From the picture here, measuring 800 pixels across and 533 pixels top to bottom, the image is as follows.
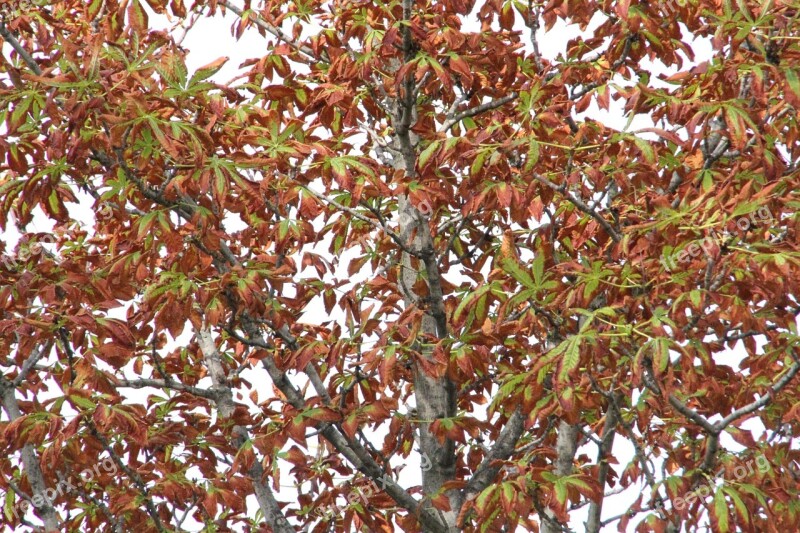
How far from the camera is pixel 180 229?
5.20m

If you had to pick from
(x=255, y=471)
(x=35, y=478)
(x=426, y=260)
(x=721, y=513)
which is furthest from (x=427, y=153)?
(x=35, y=478)

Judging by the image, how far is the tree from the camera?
459 cm

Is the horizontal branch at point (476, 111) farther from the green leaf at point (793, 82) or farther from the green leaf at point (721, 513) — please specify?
the green leaf at point (721, 513)

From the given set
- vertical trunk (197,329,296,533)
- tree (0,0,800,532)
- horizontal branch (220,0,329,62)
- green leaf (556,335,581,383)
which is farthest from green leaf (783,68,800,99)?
vertical trunk (197,329,296,533)

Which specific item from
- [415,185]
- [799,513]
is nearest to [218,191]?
[415,185]

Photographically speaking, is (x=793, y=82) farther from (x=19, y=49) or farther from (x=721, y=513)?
(x=19, y=49)

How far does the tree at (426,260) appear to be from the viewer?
15.1ft

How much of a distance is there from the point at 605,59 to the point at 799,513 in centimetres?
314

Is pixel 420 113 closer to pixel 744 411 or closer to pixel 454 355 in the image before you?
pixel 454 355

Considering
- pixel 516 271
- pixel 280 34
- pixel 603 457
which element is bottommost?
pixel 603 457

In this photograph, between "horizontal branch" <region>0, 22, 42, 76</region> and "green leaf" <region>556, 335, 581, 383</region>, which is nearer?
"green leaf" <region>556, 335, 581, 383</region>

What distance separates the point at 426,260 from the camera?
5.61 m

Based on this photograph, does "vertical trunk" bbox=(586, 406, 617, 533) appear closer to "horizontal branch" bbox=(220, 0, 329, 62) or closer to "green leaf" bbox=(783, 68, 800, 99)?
"green leaf" bbox=(783, 68, 800, 99)

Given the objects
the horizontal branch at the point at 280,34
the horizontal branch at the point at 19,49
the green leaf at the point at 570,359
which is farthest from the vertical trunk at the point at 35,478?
the green leaf at the point at 570,359
